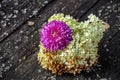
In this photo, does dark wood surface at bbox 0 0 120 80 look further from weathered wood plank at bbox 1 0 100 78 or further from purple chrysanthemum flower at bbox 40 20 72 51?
purple chrysanthemum flower at bbox 40 20 72 51

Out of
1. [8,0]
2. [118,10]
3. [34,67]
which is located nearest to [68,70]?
[34,67]

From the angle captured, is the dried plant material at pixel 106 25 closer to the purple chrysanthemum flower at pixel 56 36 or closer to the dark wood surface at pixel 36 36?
the dark wood surface at pixel 36 36

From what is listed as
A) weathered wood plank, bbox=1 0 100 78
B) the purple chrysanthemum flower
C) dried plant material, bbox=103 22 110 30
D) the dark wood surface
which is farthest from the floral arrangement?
dried plant material, bbox=103 22 110 30

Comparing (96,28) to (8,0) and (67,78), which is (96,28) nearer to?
(67,78)

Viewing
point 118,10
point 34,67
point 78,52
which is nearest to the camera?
point 78,52

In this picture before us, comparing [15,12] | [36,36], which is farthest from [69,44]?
[15,12]

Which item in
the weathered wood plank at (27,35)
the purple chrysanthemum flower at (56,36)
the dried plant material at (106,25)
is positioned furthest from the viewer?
the dried plant material at (106,25)

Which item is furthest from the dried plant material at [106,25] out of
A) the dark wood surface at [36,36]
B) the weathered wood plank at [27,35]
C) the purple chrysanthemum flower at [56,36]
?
the purple chrysanthemum flower at [56,36]
